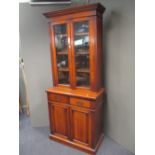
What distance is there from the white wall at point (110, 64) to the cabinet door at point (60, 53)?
0.43 m

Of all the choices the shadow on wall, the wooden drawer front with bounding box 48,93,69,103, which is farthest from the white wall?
the wooden drawer front with bounding box 48,93,69,103

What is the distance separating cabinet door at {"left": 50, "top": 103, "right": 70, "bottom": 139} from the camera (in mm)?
2254

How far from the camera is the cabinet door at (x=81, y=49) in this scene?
6.65ft

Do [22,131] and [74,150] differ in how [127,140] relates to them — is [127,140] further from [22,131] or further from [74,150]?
[22,131]

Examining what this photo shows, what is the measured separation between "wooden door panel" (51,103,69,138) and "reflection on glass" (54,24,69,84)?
426 mm

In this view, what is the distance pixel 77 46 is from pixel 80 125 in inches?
46.0

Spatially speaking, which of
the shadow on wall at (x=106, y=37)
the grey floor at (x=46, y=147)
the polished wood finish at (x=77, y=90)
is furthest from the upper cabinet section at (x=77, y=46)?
the grey floor at (x=46, y=147)

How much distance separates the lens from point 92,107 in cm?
198

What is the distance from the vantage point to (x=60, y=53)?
7.69 ft

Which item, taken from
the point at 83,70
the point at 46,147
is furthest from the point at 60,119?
the point at 83,70

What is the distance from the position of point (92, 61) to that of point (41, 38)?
119cm
